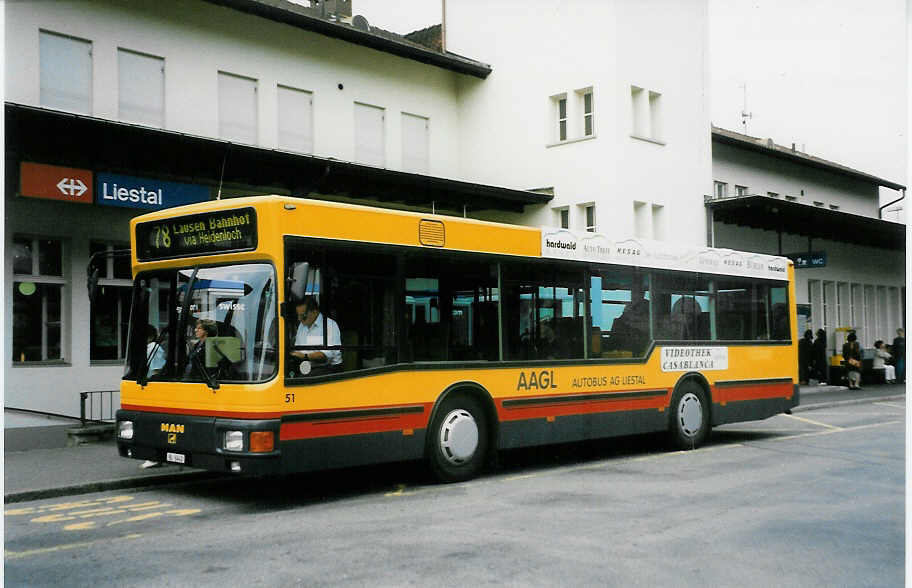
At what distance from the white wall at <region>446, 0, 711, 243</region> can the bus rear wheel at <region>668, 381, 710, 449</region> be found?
370 inches

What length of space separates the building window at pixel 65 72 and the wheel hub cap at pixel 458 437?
996 centimetres

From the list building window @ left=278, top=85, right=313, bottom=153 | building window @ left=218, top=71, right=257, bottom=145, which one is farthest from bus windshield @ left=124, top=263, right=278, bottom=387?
building window @ left=278, top=85, right=313, bottom=153

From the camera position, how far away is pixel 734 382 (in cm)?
1474

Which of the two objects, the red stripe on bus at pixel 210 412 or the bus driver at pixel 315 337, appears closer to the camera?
the red stripe on bus at pixel 210 412

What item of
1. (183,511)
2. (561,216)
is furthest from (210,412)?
(561,216)

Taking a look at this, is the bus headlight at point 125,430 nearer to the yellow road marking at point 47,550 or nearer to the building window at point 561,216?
the yellow road marking at point 47,550

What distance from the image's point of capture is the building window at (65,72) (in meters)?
16.1

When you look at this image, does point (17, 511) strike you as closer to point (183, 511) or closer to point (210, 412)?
point (183, 511)

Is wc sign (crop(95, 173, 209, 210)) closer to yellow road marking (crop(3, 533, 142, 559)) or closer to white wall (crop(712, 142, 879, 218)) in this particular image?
yellow road marking (crop(3, 533, 142, 559))

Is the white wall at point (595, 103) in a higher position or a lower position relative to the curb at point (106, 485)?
higher

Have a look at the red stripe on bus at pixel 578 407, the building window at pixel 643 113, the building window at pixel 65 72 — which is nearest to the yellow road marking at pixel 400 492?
the red stripe on bus at pixel 578 407

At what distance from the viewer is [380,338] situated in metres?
9.75

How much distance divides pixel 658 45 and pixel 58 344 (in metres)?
16.8

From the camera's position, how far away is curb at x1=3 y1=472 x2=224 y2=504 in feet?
32.1
